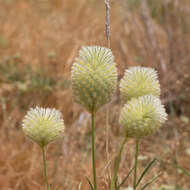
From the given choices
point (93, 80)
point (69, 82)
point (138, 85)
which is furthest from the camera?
point (69, 82)

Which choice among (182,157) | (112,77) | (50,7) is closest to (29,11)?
(50,7)

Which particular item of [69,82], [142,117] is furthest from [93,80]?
[69,82]

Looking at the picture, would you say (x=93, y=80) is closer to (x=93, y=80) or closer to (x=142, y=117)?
(x=93, y=80)

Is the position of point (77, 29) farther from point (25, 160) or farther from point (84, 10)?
point (25, 160)

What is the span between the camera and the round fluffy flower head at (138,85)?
855 millimetres

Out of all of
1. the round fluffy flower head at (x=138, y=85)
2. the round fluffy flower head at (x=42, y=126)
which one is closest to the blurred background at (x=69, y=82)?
the round fluffy flower head at (x=138, y=85)

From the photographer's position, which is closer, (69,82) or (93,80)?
(93,80)

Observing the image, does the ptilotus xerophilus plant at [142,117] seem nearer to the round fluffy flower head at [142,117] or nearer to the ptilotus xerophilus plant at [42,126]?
the round fluffy flower head at [142,117]

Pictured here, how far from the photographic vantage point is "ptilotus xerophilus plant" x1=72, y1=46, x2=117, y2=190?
738 mm

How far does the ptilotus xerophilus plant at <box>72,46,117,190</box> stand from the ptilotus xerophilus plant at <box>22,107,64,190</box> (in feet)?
0.35

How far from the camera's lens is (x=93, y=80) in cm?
74

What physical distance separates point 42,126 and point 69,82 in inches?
73.9

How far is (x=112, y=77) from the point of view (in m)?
0.76

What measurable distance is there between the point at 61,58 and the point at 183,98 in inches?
53.6
